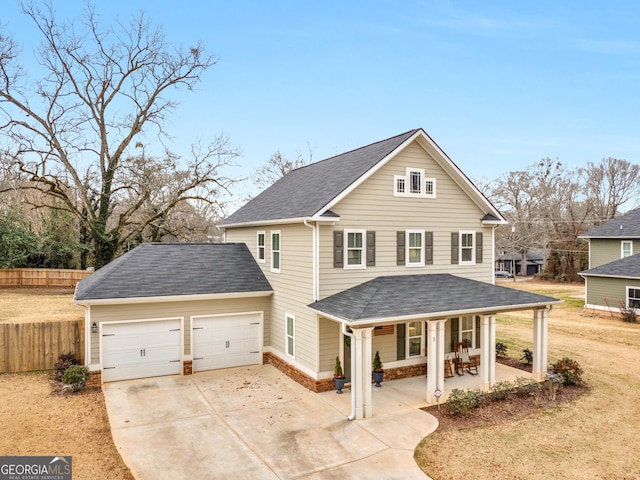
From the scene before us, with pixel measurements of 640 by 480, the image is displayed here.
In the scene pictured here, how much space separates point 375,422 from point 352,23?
63.2ft

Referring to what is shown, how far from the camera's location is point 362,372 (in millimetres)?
11055

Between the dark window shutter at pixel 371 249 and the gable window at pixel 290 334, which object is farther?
the gable window at pixel 290 334

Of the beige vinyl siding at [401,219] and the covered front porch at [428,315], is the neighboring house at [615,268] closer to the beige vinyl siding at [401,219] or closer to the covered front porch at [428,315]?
the beige vinyl siding at [401,219]

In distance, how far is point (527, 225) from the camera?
53188mm

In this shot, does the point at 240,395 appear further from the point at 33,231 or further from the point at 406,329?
the point at 33,231

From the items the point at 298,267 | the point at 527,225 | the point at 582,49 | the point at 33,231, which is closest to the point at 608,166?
the point at 527,225

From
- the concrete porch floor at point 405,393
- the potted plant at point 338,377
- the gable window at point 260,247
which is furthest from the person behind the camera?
the gable window at point 260,247

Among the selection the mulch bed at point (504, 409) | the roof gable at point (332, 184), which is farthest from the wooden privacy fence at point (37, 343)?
the mulch bed at point (504, 409)

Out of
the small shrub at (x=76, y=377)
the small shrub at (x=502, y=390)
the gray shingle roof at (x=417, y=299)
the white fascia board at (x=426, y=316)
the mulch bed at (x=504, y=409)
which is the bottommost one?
the mulch bed at (x=504, y=409)

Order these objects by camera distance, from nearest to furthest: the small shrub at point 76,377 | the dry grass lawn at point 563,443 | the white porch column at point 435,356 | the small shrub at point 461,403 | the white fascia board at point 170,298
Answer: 1. the dry grass lawn at point 563,443
2. the small shrub at point 461,403
3. the white porch column at point 435,356
4. the small shrub at point 76,377
5. the white fascia board at point 170,298

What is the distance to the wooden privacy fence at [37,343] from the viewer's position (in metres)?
14.2

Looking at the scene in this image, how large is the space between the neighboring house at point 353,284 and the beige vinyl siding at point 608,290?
1593 centimetres

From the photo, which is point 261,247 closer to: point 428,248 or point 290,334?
point 290,334

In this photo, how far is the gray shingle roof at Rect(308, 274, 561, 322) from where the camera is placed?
11.6 meters
